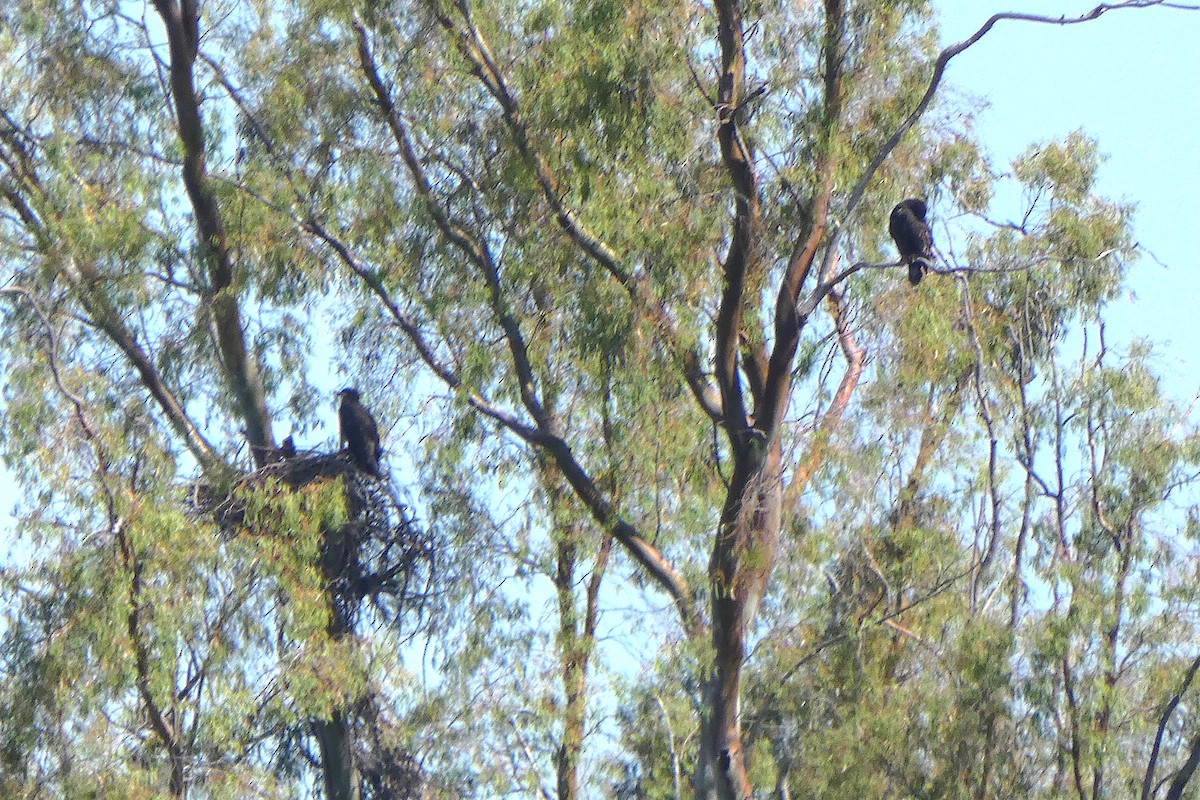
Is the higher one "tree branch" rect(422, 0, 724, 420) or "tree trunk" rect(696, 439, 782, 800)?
"tree branch" rect(422, 0, 724, 420)

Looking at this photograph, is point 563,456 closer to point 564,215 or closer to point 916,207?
point 564,215

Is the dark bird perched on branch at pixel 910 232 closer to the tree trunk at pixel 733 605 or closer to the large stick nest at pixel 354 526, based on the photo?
the tree trunk at pixel 733 605

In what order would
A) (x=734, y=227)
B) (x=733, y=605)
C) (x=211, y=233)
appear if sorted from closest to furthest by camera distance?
(x=733, y=605) → (x=734, y=227) → (x=211, y=233)

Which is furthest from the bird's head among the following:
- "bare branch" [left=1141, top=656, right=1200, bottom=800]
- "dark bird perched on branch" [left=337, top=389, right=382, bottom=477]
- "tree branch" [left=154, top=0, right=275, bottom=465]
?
"tree branch" [left=154, top=0, right=275, bottom=465]

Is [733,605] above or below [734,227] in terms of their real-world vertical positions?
below

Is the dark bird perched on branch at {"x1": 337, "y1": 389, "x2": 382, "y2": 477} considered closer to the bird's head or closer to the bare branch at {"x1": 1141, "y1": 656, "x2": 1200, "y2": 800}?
the bird's head

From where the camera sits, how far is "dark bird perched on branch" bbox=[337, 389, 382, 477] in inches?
430

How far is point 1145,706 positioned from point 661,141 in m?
5.50

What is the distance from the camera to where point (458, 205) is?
1149 cm

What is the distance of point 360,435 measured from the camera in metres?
11.1

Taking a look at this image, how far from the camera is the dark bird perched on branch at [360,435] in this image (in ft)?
35.8

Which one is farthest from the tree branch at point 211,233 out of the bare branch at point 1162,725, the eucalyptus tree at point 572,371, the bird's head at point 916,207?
the bare branch at point 1162,725

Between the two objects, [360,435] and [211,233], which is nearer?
[360,435]

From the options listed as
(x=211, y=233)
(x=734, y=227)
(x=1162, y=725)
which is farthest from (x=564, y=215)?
(x=1162, y=725)
